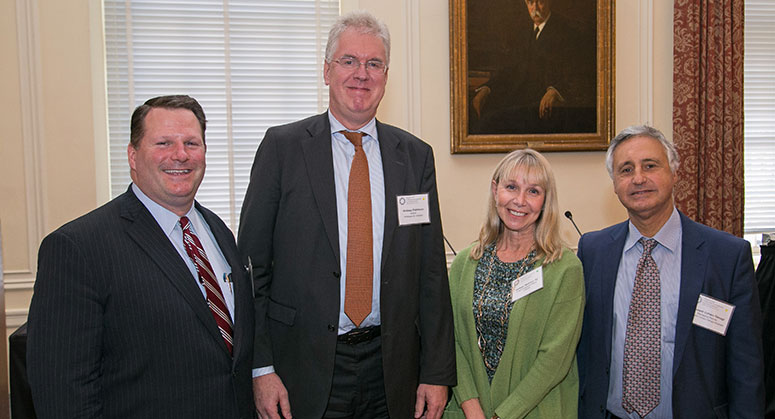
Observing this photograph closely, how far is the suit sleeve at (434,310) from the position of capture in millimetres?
2111

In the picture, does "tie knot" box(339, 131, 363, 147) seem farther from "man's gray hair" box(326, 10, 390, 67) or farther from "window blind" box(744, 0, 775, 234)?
"window blind" box(744, 0, 775, 234)

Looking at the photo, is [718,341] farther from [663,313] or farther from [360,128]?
[360,128]

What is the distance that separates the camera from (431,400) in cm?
212

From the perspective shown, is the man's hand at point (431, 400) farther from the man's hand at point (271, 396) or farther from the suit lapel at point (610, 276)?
the suit lapel at point (610, 276)

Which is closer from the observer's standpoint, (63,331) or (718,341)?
(63,331)

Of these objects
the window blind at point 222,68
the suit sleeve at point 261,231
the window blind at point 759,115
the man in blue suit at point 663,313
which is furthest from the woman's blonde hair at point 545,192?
the window blind at point 759,115

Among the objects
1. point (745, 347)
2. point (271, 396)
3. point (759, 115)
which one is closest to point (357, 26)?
point (271, 396)

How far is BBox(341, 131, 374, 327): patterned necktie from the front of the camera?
1982mm

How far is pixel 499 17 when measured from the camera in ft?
13.3

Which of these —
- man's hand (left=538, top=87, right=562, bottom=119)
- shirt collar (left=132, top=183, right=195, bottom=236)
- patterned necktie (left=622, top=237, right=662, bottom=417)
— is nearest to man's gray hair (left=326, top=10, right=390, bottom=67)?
shirt collar (left=132, top=183, right=195, bottom=236)

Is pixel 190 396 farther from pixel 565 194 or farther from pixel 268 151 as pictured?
pixel 565 194

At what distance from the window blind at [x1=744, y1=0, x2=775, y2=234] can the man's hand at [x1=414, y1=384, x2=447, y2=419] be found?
3989 mm

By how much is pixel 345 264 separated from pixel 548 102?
2.77m

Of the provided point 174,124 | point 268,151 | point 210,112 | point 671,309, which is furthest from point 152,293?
point 210,112
